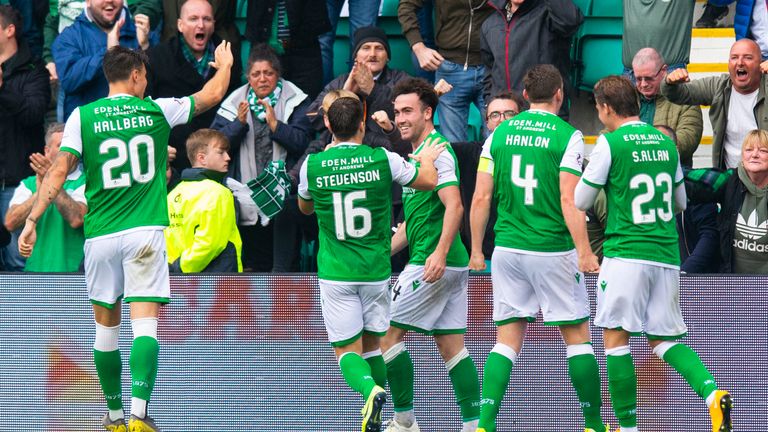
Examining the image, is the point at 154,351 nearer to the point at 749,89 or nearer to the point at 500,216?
the point at 500,216

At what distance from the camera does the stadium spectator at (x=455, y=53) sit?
472 inches

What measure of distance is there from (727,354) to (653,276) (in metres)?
1.30

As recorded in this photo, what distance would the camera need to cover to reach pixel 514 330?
874cm

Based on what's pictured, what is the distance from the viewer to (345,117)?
28.2ft

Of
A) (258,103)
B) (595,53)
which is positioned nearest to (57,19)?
(258,103)

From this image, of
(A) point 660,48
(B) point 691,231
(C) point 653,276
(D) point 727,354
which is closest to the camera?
(C) point 653,276

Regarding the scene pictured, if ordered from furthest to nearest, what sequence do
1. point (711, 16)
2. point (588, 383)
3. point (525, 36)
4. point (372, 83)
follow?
point (711, 16) < point (525, 36) < point (372, 83) < point (588, 383)

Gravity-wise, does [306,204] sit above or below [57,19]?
below

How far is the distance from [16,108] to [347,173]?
13.5ft

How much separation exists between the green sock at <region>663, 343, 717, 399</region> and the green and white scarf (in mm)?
4309

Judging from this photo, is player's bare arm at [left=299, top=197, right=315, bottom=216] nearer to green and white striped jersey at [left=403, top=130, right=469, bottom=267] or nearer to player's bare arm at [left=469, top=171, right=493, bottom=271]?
green and white striped jersey at [left=403, top=130, right=469, bottom=267]

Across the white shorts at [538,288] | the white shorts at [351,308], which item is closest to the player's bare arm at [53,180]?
the white shorts at [351,308]

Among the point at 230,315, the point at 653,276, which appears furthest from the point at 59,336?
the point at 653,276

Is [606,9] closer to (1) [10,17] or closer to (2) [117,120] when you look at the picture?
(1) [10,17]
